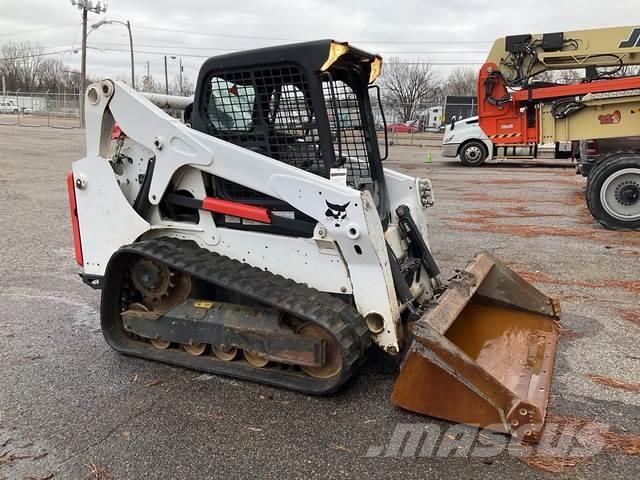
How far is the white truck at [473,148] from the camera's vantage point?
19.1 m

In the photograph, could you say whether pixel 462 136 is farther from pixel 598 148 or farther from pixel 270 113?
pixel 270 113

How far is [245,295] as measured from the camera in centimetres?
354

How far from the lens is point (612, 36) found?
9.41 meters

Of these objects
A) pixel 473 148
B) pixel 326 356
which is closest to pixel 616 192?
pixel 326 356

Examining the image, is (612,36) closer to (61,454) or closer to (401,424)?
(401,424)

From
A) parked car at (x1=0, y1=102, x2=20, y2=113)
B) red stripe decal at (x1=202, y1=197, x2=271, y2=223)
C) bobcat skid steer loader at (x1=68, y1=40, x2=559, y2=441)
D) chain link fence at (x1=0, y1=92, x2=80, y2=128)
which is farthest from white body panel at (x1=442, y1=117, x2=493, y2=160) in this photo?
parked car at (x1=0, y1=102, x2=20, y2=113)

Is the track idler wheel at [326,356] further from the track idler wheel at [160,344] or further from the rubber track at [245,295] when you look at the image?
the track idler wheel at [160,344]

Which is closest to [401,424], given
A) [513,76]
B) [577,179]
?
[513,76]

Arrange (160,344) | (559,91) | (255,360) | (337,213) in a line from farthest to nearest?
(559,91) → (160,344) → (255,360) → (337,213)

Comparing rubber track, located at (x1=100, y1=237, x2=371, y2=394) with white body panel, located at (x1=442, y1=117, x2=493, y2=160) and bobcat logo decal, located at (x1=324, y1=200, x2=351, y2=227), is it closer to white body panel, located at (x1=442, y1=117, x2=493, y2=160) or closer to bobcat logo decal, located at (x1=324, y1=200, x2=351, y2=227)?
bobcat logo decal, located at (x1=324, y1=200, x2=351, y2=227)

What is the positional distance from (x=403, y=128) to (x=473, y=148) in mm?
17626

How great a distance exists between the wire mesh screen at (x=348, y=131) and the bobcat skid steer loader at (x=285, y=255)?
2 cm

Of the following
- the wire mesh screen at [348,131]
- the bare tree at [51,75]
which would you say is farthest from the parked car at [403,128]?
the bare tree at [51,75]

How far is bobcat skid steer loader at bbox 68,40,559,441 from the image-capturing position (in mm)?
3303
